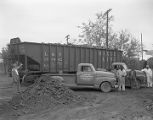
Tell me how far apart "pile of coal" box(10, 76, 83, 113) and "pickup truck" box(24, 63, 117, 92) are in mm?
3243

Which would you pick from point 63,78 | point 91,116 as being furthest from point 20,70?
point 91,116

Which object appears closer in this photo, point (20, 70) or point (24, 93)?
point (24, 93)

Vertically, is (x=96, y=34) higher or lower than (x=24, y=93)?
higher

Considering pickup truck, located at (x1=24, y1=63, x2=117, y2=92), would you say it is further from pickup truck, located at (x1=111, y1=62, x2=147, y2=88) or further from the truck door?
pickup truck, located at (x1=111, y1=62, x2=147, y2=88)

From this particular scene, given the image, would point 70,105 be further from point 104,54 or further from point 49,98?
point 104,54

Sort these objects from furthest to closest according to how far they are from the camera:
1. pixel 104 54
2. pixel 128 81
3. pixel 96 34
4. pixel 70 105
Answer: pixel 96 34, pixel 104 54, pixel 128 81, pixel 70 105

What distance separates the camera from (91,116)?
360 inches

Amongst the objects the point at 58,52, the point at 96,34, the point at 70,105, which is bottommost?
the point at 70,105

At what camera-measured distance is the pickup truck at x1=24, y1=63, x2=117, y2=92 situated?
16.3 meters

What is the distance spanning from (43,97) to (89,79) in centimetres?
503

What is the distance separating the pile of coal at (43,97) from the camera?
11.2m

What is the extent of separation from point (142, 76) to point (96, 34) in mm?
27695

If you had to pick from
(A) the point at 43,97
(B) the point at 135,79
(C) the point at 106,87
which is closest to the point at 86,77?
(C) the point at 106,87

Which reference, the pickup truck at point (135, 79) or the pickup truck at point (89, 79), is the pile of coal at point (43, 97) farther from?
the pickup truck at point (135, 79)
